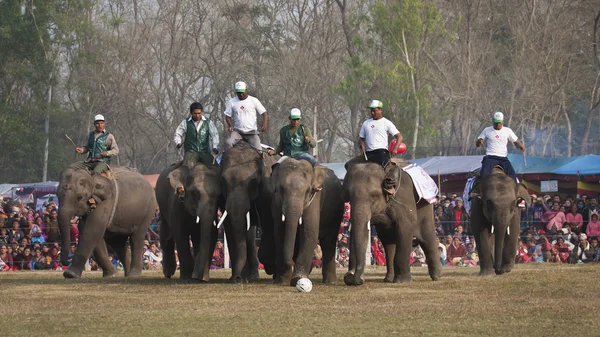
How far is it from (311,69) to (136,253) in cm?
4153

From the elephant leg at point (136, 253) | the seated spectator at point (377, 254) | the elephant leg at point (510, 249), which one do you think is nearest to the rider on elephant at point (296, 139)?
the elephant leg at point (510, 249)

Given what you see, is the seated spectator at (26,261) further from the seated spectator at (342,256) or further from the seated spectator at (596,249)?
the seated spectator at (596,249)

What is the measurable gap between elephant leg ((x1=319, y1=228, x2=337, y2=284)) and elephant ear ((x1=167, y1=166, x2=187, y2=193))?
240cm

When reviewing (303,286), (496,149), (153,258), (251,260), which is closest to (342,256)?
(153,258)

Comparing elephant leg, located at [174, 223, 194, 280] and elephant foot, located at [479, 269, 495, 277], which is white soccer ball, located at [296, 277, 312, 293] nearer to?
elephant leg, located at [174, 223, 194, 280]

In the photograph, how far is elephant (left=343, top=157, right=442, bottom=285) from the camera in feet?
55.4

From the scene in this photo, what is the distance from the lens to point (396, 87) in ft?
185

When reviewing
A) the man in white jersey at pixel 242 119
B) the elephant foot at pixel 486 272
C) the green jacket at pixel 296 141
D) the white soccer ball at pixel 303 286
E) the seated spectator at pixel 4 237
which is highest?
the man in white jersey at pixel 242 119

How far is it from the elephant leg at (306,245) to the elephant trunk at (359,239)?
60 cm

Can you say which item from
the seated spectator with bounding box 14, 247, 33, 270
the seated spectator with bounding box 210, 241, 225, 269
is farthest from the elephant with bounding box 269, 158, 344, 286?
the seated spectator with bounding box 14, 247, 33, 270

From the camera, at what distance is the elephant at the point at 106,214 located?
1986 cm

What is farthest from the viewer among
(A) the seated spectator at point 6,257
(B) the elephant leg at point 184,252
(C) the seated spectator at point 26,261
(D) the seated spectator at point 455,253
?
(C) the seated spectator at point 26,261

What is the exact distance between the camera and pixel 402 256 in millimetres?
17750

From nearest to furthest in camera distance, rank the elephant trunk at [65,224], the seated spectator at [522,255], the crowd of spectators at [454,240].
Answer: the elephant trunk at [65,224], the crowd of spectators at [454,240], the seated spectator at [522,255]
